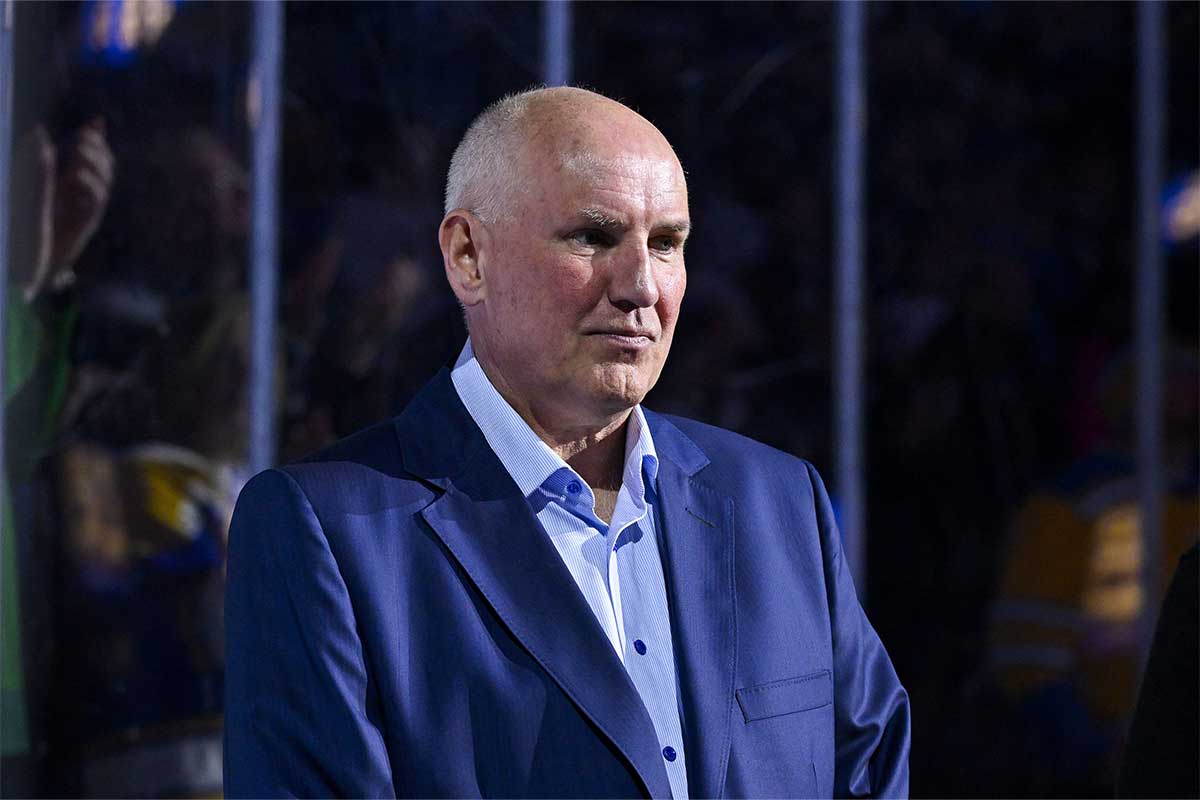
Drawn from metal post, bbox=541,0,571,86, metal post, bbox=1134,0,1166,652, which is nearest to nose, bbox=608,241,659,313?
metal post, bbox=541,0,571,86

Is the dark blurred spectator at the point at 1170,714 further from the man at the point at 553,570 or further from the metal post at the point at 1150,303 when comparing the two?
the metal post at the point at 1150,303

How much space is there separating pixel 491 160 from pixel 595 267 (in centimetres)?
21

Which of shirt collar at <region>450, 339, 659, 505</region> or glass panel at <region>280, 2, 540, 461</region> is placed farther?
glass panel at <region>280, 2, 540, 461</region>

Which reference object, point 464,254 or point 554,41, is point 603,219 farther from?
point 554,41

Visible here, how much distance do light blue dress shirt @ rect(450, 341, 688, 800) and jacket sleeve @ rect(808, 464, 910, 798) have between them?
24 centimetres

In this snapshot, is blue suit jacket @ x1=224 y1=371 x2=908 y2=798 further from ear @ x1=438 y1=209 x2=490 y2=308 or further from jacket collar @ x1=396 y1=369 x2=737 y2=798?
ear @ x1=438 y1=209 x2=490 y2=308

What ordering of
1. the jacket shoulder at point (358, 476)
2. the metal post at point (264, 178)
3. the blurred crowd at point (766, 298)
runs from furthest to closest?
the metal post at point (264, 178)
the blurred crowd at point (766, 298)
the jacket shoulder at point (358, 476)

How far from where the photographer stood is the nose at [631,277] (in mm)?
1844

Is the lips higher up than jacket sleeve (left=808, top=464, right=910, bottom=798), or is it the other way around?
the lips

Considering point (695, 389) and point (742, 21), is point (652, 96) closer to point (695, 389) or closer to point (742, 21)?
point (742, 21)

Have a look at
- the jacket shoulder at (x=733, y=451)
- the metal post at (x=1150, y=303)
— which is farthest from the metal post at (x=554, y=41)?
the jacket shoulder at (x=733, y=451)

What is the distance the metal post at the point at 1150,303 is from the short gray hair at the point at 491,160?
10.9 ft

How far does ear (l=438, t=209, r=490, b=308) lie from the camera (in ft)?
6.48

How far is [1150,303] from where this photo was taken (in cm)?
477
